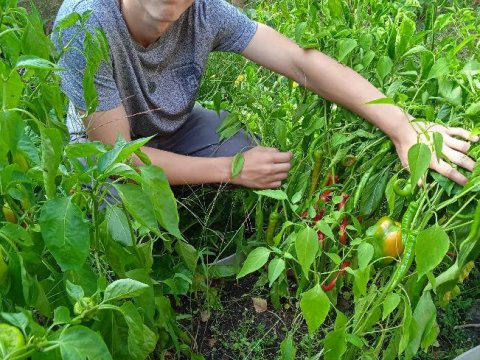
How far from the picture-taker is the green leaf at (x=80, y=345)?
584mm

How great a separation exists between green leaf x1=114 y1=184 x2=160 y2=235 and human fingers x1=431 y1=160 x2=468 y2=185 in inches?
19.7

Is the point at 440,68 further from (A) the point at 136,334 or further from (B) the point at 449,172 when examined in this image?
(A) the point at 136,334

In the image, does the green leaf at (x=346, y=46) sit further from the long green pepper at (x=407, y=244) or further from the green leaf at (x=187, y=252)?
the green leaf at (x=187, y=252)

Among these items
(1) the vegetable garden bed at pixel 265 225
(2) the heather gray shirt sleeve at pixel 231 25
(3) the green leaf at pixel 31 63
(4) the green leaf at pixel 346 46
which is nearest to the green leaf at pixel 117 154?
(1) the vegetable garden bed at pixel 265 225

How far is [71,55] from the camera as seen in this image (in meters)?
1.27

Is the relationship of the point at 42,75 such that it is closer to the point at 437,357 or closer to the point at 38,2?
the point at 437,357

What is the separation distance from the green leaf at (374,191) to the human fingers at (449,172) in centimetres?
16

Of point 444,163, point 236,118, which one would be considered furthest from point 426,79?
point 236,118

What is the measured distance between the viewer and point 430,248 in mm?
855

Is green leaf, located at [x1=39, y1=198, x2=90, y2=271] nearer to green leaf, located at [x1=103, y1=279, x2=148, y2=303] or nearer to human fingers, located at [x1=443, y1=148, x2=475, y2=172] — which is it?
green leaf, located at [x1=103, y1=279, x2=148, y2=303]

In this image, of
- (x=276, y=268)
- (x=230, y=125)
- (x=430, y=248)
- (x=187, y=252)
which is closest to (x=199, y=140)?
(x=230, y=125)

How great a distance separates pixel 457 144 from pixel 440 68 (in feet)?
0.43

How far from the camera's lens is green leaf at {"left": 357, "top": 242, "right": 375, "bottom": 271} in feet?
3.36

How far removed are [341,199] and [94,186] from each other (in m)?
0.59
